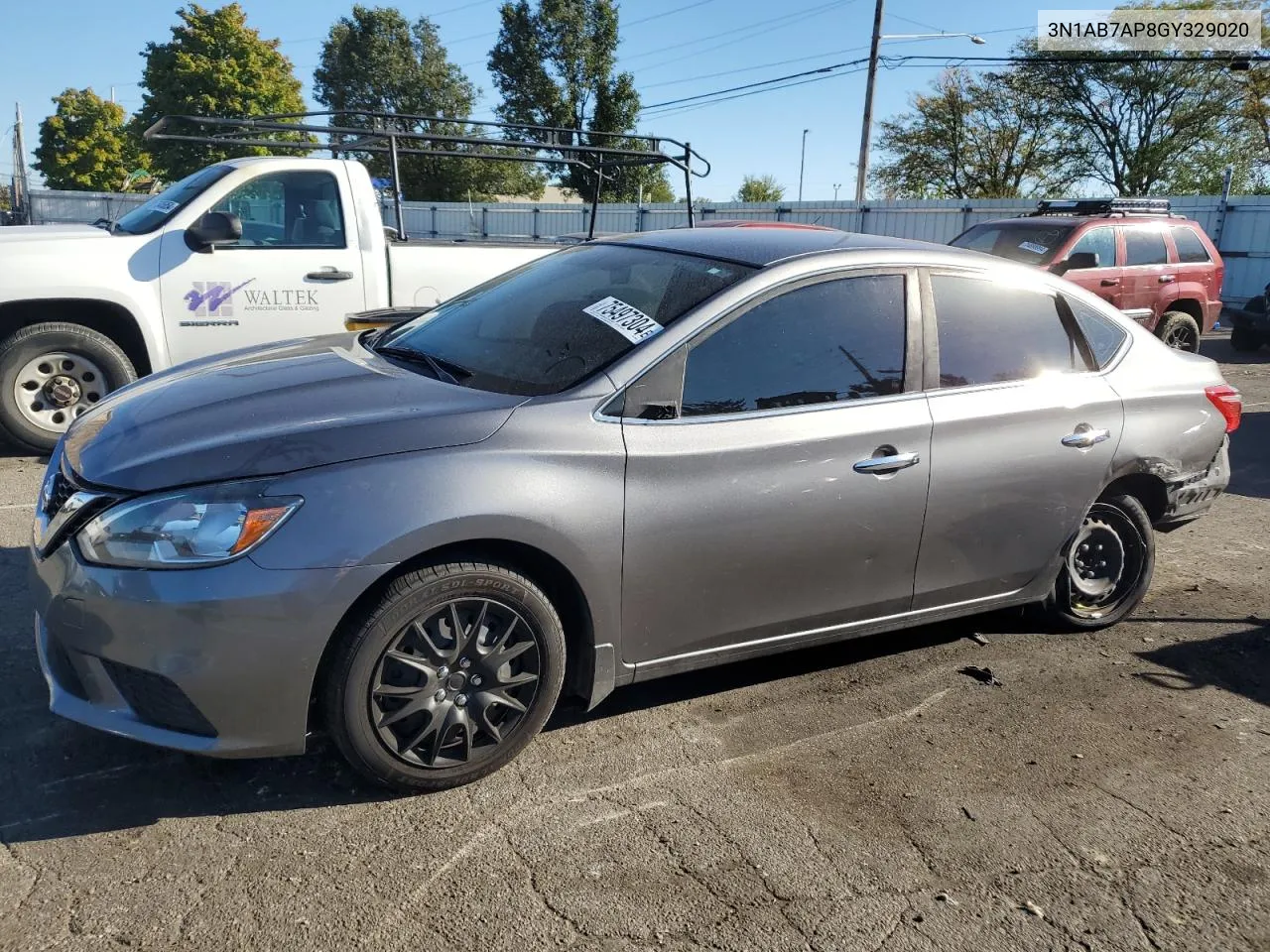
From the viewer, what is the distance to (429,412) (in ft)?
10.0

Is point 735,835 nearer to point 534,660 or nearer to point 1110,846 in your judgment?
point 534,660

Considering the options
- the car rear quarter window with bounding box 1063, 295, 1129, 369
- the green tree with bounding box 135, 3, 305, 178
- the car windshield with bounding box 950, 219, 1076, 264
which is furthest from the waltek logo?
the green tree with bounding box 135, 3, 305, 178

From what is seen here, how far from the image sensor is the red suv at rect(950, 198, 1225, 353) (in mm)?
11680

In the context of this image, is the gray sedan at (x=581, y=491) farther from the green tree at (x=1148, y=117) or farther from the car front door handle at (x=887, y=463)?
the green tree at (x=1148, y=117)

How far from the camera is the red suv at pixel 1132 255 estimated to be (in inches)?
460

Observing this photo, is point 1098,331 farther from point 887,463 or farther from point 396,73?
point 396,73

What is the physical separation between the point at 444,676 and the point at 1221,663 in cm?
335

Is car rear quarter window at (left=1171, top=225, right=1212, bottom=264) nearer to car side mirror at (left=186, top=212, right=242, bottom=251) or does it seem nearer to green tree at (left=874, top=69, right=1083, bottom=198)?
car side mirror at (left=186, top=212, right=242, bottom=251)

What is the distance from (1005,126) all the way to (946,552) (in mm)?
48083

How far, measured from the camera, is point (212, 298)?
6809 mm

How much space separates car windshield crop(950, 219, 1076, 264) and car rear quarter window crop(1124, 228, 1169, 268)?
0.97 meters

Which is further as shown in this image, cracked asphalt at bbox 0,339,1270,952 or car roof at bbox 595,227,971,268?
car roof at bbox 595,227,971,268

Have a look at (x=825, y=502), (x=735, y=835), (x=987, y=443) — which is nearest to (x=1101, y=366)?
(x=987, y=443)

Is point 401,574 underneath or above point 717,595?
above
